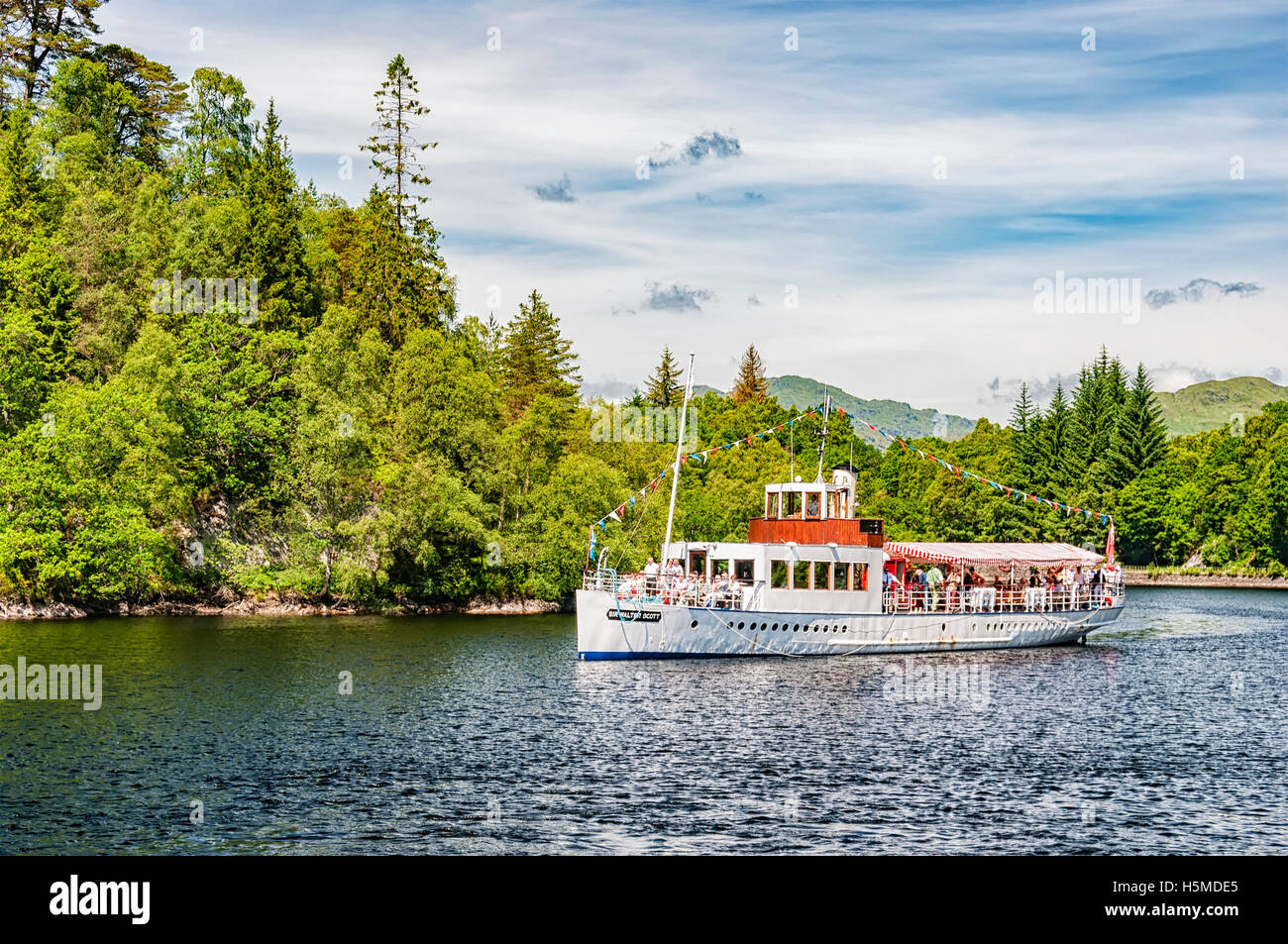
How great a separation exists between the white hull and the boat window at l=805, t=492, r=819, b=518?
19.2ft

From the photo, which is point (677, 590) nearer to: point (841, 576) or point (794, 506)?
point (841, 576)

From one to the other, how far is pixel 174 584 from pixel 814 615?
4147 cm

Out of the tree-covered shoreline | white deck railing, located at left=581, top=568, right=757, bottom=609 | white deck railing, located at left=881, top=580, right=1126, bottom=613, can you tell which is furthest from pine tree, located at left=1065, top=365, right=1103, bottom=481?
white deck railing, located at left=581, top=568, right=757, bottom=609

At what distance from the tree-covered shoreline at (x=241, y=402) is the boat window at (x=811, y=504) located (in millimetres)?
23546

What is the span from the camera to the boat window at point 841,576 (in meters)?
58.0

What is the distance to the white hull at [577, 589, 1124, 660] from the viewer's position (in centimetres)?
5284

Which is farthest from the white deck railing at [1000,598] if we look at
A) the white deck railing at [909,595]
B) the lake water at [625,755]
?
the lake water at [625,755]

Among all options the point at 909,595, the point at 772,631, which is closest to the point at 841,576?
the point at 772,631

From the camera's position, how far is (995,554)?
65.8 m

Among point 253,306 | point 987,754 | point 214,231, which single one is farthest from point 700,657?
point 214,231

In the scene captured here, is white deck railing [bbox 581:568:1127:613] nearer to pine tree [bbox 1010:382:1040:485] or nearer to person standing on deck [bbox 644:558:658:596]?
person standing on deck [bbox 644:558:658:596]

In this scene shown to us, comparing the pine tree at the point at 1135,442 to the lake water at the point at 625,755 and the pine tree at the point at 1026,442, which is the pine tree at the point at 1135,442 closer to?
the pine tree at the point at 1026,442

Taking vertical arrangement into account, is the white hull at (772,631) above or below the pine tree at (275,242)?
below
